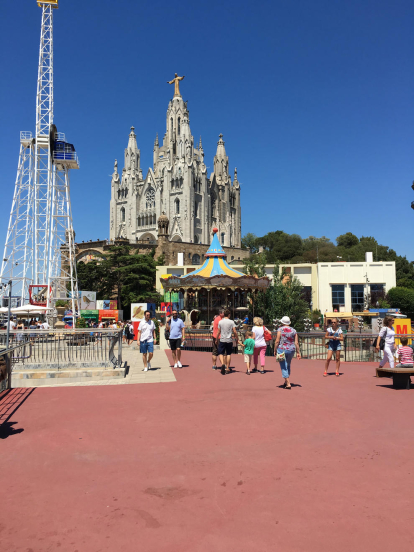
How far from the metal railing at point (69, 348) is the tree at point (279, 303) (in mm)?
13826

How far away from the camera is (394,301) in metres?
37.0

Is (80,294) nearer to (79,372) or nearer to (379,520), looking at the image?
(79,372)

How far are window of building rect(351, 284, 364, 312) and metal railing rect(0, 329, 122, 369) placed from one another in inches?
1204

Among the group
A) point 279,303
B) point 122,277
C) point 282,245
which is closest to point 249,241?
point 282,245

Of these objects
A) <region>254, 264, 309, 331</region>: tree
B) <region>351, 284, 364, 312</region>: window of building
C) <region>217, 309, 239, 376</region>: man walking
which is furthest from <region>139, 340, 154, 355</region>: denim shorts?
<region>351, 284, 364, 312</region>: window of building

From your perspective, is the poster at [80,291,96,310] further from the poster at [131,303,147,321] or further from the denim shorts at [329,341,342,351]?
the denim shorts at [329,341,342,351]

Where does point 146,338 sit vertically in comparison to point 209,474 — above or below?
above

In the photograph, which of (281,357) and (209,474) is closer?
(209,474)

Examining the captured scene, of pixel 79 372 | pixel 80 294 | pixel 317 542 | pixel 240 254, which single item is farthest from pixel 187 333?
pixel 240 254

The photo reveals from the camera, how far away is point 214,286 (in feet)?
68.9

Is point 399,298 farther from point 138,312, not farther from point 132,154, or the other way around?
point 132,154

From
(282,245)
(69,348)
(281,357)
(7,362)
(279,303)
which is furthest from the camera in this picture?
(282,245)

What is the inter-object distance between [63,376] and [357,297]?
107 ft

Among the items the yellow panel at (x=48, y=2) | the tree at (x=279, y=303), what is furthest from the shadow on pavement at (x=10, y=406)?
the yellow panel at (x=48, y=2)
